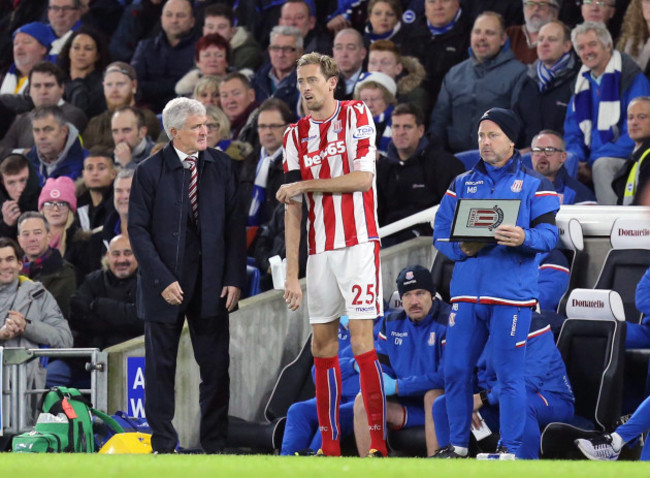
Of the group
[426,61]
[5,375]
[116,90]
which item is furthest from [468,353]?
[116,90]

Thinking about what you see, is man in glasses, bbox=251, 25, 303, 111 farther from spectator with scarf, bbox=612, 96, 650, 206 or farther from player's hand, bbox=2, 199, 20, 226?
spectator with scarf, bbox=612, 96, 650, 206

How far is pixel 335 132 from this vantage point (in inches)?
282

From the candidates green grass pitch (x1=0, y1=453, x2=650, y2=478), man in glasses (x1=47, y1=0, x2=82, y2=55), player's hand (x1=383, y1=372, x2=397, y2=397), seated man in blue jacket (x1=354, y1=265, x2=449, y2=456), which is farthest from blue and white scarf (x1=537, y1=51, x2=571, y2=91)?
man in glasses (x1=47, y1=0, x2=82, y2=55)

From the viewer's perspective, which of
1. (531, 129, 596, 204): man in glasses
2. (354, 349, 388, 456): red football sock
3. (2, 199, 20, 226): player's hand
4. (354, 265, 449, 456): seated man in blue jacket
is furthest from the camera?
(2, 199, 20, 226): player's hand

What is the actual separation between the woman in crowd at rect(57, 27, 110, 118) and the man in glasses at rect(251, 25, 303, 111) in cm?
191

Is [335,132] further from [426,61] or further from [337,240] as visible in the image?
[426,61]

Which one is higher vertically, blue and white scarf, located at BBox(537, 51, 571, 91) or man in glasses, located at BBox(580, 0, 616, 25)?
man in glasses, located at BBox(580, 0, 616, 25)

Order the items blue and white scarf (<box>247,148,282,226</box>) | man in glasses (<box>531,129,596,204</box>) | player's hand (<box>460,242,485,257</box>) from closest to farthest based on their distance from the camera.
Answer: player's hand (<box>460,242,485,257</box>), man in glasses (<box>531,129,596,204</box>), blue and white scarf (<box>247,148,282,226</box>)

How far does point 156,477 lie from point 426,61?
25.8ft

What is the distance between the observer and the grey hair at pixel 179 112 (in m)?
7.48

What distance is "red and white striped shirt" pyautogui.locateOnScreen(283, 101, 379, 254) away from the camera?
7070mm

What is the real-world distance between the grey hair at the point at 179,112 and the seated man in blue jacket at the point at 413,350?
1953mm

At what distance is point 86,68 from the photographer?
14242 mm

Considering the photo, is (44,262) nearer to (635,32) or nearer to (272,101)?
(272,101)
